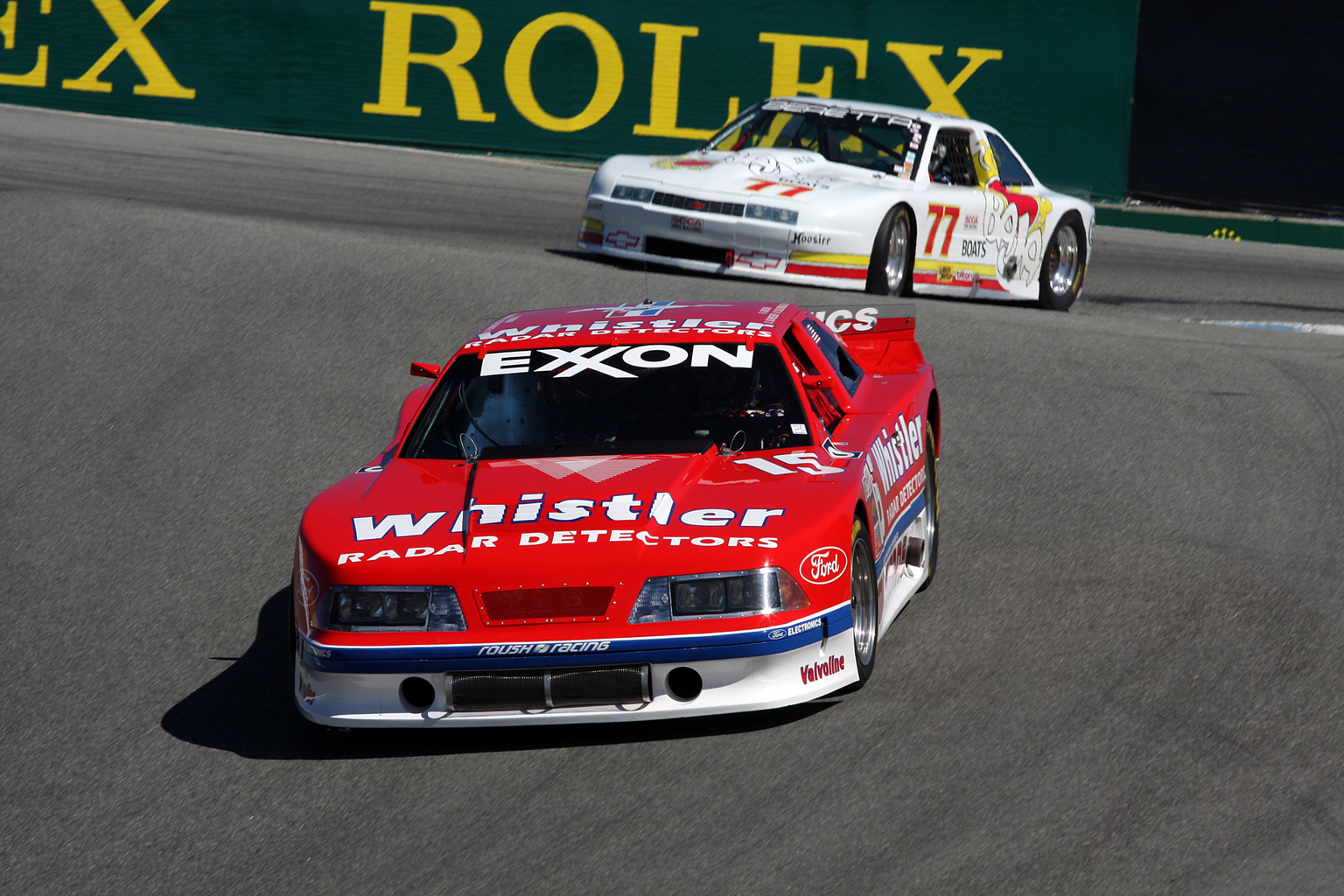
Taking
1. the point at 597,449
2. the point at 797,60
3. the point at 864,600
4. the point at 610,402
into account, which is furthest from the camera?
the point at 797,60

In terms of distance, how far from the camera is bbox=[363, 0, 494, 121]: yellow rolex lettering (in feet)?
61.8

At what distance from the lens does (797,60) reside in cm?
1862

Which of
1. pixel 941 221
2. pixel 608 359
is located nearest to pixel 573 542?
pixel 608 359

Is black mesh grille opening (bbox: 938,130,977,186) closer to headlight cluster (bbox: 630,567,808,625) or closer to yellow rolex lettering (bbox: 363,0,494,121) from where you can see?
headlight cluster (bbox: 630,567,808,625)

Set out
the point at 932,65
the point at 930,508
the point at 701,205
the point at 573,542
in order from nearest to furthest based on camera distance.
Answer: the point at 573,542, the point at 930,508, the point at 701,205, the point at 932,65

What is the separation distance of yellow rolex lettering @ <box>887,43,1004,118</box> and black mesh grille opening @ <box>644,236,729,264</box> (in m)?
8.28

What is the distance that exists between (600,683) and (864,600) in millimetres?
977

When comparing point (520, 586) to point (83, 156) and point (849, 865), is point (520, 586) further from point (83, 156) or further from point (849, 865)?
point (83, 156)

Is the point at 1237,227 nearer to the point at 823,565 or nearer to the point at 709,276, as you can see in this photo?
the point at 709,276

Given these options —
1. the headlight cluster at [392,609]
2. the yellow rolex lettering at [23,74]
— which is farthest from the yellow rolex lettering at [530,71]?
the headlight cluster at [392,609]

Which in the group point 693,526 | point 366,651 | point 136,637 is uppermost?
point 693,526

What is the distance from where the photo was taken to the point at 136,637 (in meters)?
5.73

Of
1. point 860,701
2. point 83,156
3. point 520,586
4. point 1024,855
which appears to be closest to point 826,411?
point 860,701

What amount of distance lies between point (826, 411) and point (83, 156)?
11.5 metres
